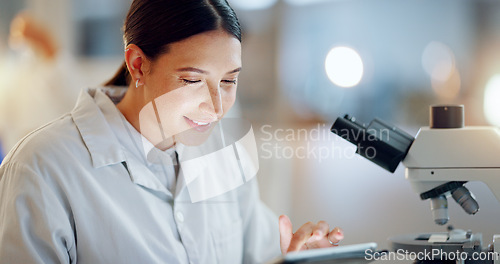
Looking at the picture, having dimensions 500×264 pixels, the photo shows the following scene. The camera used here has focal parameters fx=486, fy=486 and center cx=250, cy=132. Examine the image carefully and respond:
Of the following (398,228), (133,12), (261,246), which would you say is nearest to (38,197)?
(133,12)

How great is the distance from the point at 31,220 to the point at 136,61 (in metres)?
0.35

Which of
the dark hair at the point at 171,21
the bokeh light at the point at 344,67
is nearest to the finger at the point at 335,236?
the dark hair at the point at 171,21

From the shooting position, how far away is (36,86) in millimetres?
2506

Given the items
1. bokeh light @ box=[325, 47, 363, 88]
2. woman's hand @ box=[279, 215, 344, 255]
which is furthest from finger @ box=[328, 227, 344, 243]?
bokeh light @ box=[325, 47, 363, 88]

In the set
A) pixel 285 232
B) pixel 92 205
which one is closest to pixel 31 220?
pixel 92 205

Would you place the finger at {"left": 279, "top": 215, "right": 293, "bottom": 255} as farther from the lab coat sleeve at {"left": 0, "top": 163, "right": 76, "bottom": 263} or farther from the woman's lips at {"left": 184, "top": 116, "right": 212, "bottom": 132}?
the lab coat sleeve at {"left": 0, "top": 163, "right": 76, "bottom": 263}

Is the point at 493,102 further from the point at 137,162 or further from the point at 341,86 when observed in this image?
the point at 137,162

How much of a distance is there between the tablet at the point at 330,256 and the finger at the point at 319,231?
185 mm

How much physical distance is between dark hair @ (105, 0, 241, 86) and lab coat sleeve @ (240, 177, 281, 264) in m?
0.45

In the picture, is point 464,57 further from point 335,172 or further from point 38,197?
point 38,197

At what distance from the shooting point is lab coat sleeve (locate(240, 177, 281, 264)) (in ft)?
4.03

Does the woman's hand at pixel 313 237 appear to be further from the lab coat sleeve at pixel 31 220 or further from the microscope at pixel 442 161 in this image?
the lab coat sleeve at pixel 31 220

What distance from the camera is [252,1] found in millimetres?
2654

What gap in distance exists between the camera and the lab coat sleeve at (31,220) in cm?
81
